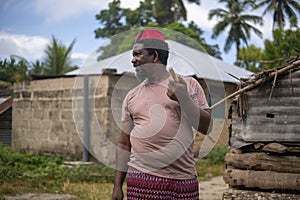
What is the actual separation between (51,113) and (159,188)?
8.52 metres

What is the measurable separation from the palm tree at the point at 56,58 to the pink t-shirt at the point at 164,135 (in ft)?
59.9

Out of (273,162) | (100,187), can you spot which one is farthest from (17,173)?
(273,162)

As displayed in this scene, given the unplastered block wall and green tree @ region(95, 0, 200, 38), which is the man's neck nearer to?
the unplastered block wall

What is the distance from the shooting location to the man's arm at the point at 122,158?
9.06 ft

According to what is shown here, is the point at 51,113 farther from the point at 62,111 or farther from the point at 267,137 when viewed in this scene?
the point at 267,137

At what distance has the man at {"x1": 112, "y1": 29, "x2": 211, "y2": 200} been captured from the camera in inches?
99.8

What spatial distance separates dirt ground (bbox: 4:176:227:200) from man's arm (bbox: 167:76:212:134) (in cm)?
436

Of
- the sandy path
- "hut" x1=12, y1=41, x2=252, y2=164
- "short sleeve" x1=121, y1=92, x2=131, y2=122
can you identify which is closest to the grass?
the sandy path

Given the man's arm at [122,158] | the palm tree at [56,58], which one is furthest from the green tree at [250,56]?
the man's arm at [122,158]

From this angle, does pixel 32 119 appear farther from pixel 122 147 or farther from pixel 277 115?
pixel 122 147

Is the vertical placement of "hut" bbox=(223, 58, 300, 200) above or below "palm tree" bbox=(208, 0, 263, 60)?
below

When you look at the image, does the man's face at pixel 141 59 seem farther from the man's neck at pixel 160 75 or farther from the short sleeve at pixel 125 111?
the short sleeve at pixel 125 111

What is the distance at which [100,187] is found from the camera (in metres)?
7.50

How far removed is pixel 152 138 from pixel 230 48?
31287 millimetres
